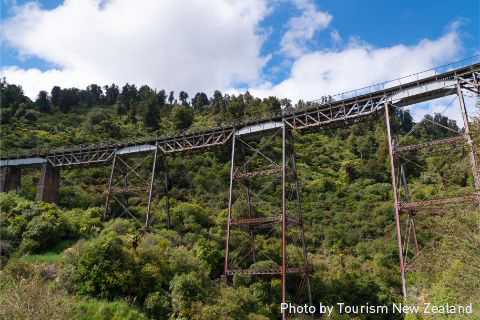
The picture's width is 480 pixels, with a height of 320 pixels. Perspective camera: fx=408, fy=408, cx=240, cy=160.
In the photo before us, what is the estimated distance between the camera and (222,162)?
1884 inches

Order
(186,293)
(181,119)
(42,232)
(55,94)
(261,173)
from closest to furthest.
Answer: (186,293), (261,173), (42,232), (181,119), (55,94)

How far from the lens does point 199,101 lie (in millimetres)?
81812

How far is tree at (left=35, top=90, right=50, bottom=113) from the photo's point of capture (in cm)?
6469

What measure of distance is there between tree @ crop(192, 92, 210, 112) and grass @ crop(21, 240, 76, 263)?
177 feet

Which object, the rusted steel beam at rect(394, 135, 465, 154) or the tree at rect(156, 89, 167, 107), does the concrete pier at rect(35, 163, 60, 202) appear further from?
the tree at rect(156, 89, 167, 107)

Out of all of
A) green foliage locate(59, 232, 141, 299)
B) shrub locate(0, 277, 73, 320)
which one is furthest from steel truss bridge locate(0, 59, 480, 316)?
shrub locate(0, 277, 73, 320)

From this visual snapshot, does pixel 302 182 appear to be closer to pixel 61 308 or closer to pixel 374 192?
pixel 374 192

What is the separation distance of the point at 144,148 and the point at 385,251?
21543 mm

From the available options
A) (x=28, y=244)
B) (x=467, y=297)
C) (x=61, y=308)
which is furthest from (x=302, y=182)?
(x=61, y=308)

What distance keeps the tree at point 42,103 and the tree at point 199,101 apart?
25.8 metres

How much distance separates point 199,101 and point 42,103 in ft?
94.5

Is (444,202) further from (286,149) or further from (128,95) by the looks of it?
(128,95)

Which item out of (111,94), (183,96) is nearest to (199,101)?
(183,96)

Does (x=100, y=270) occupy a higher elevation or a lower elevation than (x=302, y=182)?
lower
